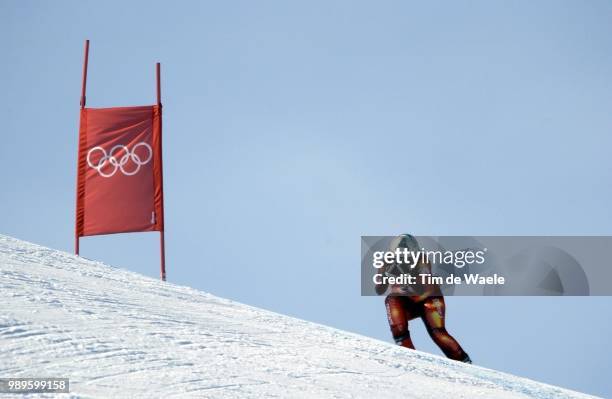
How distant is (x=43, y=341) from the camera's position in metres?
3.92

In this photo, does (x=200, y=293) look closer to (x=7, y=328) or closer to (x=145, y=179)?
(x=145, y=179)

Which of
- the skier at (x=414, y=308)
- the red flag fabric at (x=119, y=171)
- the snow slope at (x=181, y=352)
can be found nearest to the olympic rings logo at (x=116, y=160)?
the red flag fabric at (x=119, y=171)

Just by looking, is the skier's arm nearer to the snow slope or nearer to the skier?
the skier

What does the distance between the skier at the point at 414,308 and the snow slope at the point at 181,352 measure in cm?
211

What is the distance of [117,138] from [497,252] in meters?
4.85

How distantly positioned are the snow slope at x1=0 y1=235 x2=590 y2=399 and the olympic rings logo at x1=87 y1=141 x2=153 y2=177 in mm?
3943

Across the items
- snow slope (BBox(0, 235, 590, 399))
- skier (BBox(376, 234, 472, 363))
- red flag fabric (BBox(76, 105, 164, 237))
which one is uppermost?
red flag fabric (BBox(76, 105, 164, 237))

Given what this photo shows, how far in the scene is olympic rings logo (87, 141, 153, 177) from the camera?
10766mm

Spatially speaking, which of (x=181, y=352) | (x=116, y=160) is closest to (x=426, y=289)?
(x=116, y=160)

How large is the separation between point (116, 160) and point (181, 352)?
6.84 metres

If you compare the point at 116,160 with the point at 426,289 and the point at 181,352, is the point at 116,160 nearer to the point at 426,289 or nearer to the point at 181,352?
the point at 426,289

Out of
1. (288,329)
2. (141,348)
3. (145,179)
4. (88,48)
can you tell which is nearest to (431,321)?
(288,329)

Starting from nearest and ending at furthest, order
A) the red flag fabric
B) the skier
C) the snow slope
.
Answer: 1. the snow slope
2. the skier
3. the red flag fabric

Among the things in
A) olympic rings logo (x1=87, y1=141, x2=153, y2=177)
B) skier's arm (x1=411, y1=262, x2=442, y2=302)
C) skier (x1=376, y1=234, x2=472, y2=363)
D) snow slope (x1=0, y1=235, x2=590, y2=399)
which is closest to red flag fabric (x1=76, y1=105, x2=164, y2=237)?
olympic rings logo (x1=87, y1=141, x2=153, y2=177)
